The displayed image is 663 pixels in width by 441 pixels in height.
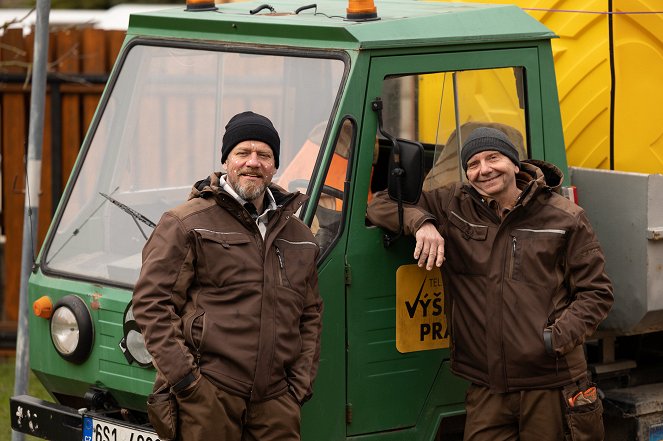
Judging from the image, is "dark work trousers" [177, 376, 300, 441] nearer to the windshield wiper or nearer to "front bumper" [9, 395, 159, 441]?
"front bumper" [9, 395, 159, 441]

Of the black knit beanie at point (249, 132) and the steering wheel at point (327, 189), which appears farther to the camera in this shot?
the steering wheel at point (327, 189)

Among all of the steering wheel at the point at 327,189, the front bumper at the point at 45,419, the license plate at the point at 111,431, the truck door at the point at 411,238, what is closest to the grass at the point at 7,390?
the front bumper at the point at 45,419

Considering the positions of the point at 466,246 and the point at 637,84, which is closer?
the point at 466,246

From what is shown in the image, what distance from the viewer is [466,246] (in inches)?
194

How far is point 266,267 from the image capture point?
14.7 feet

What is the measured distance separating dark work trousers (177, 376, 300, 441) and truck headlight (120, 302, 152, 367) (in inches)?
19.8

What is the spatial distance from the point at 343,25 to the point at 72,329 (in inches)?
62.2

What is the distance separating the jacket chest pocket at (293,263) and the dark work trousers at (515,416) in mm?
877

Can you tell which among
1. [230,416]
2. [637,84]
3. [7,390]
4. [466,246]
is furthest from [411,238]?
[7,390]

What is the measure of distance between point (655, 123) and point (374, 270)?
61.8 inches

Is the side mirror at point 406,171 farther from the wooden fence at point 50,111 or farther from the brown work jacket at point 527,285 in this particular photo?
the wooden fence at point 50,111

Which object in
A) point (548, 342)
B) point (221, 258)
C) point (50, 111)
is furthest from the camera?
point (50, 111)

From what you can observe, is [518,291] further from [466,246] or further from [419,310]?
[419,310]

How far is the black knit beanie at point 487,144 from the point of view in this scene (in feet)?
15.9
